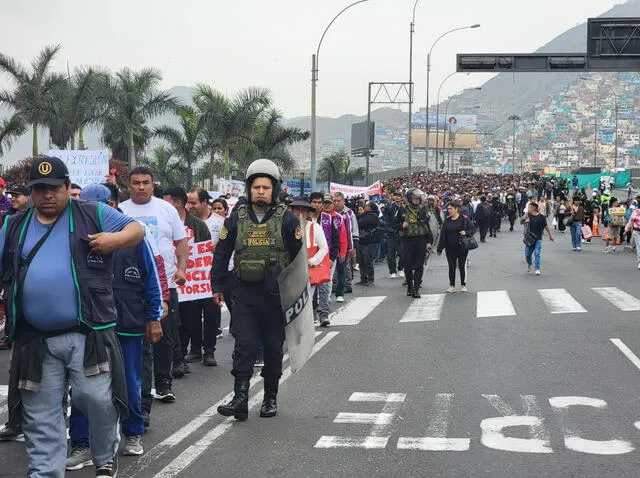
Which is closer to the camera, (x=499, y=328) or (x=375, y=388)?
(x=375, y=388)

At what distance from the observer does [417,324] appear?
1405cm

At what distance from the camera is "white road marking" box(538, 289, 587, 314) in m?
15.7

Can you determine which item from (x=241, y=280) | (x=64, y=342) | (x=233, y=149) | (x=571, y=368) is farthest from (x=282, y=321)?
(x=233, y=149)

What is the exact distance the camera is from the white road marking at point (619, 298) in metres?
16.2

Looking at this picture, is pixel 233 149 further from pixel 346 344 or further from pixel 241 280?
pixel 241 280

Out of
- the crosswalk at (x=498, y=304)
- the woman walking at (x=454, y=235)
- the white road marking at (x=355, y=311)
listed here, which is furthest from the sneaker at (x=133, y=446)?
the woman walking at (x=454, y=235)

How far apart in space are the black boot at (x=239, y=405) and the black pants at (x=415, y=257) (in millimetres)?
10057

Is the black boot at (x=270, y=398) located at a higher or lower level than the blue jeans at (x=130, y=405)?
lower

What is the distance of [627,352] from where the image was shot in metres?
11.5

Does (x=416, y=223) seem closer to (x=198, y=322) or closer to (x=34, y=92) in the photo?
(x=198, y=322)

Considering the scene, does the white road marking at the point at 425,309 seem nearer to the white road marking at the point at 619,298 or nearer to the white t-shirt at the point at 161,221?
the white road marking at the point at 619,298

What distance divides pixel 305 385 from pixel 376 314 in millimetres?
5993

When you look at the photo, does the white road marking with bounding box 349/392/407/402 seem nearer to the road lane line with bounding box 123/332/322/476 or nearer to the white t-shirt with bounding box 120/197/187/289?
the road lane line with bounding box 123/332/322/476

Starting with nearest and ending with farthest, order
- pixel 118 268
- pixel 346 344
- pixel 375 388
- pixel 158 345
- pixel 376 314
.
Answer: pixel 118 268
pixel 158 345
pixel 375 388
pixel 346 344
pixel 376 314
